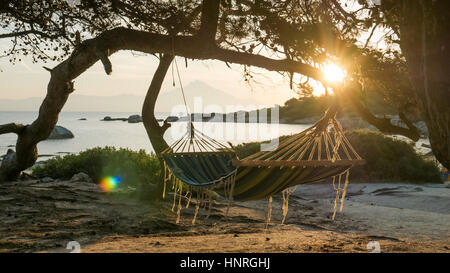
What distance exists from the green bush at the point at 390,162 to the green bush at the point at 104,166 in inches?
199

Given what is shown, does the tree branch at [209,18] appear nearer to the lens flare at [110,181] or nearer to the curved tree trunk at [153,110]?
the curved tree trunk at [153,110]

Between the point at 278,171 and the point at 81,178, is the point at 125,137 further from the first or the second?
the point at 278,171

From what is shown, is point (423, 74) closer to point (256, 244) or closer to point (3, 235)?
point (256, 244)

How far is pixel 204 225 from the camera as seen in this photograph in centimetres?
493

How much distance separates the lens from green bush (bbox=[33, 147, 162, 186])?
7449mm

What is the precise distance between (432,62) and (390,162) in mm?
6919

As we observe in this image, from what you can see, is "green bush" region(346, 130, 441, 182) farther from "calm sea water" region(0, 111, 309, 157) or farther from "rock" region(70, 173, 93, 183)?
"calm sea water" region(0, 111, 309, 157)

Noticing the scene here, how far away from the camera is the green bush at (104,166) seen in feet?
24.4

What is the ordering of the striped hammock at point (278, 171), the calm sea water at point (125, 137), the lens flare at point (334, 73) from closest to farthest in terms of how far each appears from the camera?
the striped hammock at point (278, 171), the lens flare at point (334, 73), the calm sea water at point (125, 137)

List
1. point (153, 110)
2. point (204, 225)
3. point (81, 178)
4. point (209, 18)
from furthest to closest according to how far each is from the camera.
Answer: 1. point (81, 178)
2. point (153, 110)
3. point (204, 225)
4. point (209, 18)

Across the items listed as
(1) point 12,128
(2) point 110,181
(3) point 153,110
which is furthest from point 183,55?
(2) point 110,181

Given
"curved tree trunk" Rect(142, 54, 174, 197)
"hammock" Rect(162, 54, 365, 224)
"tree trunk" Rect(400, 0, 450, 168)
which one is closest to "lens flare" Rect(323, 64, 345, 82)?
"hammock" Rect(162, 54, 365, 224)

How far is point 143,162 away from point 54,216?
10.2 ft

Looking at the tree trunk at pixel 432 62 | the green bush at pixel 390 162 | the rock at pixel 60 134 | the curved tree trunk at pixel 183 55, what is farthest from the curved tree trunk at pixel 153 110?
the rock at pixel 60 134
